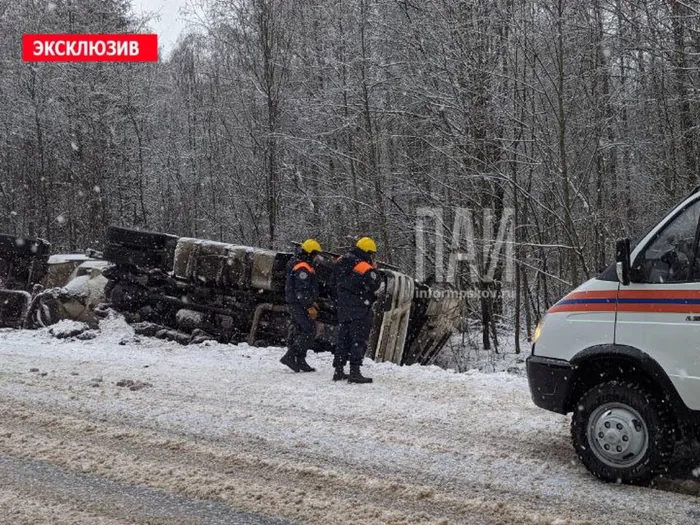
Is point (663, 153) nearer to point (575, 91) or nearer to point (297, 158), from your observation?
point (575, 91)

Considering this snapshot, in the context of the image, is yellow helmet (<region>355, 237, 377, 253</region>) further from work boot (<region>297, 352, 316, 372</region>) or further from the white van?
the white van

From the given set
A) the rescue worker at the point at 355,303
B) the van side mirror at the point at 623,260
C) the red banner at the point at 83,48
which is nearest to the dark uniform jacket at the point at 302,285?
the rescue worker at the point at 355,303

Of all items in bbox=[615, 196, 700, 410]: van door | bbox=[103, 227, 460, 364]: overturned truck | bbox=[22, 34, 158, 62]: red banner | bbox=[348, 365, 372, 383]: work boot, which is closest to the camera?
bbox=[615, 196, 700, 410]: van door

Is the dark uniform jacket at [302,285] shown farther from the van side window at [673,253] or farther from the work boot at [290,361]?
the van side window at [673,253]

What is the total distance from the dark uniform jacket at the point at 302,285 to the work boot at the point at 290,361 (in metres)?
0.61

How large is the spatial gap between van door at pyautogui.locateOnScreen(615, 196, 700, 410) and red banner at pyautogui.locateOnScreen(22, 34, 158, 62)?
83.0 feet

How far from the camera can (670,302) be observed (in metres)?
4.25

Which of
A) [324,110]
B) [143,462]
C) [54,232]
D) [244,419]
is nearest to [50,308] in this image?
[244,419]

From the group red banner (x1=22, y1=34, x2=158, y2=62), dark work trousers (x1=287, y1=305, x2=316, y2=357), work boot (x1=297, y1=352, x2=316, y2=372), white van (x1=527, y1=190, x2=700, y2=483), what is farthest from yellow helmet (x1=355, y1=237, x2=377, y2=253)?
red banner (x1=22, y1=34, x2=158, y2=62)

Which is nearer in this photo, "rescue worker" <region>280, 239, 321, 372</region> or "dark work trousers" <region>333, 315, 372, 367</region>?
"dark work trousers" <region>333, 315, 372, 367</region>

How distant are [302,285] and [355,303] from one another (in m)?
1.00

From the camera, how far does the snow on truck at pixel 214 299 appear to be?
9.95 m

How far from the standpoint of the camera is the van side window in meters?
4.29

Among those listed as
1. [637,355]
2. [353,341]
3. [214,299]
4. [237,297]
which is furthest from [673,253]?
[214,299]
